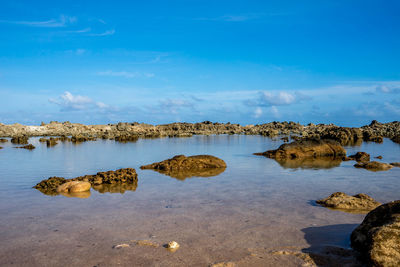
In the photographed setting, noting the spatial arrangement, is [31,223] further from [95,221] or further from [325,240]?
[325,240]

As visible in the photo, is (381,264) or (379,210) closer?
(381,264)

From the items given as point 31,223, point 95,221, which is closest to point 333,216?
point 95,221

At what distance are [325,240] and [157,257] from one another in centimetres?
324

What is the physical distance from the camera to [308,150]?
70.1ft

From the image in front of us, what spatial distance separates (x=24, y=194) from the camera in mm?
9953

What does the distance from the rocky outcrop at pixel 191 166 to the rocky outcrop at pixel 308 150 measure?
19.9ft

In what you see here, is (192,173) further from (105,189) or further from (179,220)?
(179,220)

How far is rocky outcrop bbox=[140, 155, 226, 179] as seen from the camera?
48.4 feet

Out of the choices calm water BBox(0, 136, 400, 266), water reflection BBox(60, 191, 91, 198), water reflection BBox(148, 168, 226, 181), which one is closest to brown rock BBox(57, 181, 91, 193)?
water reflection BBox(60, 191, 91, 198)

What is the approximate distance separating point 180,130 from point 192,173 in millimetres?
53674

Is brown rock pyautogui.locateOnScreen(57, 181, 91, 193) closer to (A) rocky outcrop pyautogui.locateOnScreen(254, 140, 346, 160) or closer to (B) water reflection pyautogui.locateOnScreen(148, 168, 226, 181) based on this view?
(B) water reflection pyautogui.locateOnScreen(148, 168, 226, 181)

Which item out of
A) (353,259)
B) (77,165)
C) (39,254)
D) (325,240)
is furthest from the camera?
(77,165)

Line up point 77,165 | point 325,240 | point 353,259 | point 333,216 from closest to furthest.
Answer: point 353,259, point 325,240, point 333,216, point 77,165

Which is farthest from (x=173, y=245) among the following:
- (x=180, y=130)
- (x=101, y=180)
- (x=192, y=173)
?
(x=180, y=130)
